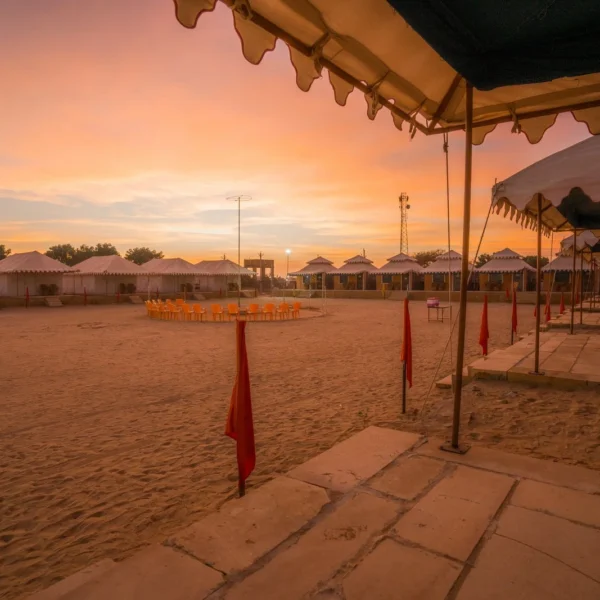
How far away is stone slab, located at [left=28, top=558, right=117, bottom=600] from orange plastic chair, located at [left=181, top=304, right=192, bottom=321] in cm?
1798

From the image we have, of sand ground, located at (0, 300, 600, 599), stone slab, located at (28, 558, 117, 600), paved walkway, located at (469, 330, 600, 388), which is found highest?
paved walkway, located at (469, 330, 600, 388)

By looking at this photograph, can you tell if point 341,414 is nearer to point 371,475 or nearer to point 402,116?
point 371,475

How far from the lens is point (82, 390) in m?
7.41

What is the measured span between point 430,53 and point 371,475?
3.42 meters

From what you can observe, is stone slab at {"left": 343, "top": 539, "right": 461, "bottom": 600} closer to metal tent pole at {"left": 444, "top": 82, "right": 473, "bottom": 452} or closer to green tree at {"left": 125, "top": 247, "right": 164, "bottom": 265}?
metal tent pole at {"left": 444, "top": 82, "right": 473, "bottom": 452}

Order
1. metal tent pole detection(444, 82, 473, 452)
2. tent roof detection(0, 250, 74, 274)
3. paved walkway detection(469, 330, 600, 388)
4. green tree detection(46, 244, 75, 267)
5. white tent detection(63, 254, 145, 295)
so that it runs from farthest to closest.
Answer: green tree detection(46, 244, 75, 267)
white tent detection(63, 254, 145, 295)
tent roof detection(0, 250, 74, 274)
paved walkway detection(469, 330, 600, 388)
metal tent pole detection(444, 82, 473, 452)

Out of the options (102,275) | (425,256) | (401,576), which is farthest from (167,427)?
(425,256)

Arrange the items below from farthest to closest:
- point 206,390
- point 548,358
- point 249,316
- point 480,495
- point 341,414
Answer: point 249,316, point 548,358, point 206,390, point 341,414, point 480,495

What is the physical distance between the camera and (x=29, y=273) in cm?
3509

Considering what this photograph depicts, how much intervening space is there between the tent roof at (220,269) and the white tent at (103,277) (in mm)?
6912

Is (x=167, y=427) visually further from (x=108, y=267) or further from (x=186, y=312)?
(x=108, y=267)

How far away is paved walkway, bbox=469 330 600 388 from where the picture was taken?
252 inches

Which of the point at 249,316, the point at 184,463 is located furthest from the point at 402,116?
the point at 249,316

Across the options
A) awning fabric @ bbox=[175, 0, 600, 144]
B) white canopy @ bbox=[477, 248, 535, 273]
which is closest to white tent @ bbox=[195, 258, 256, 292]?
white canopy @ bbox=[477, 248, 535, 273]
